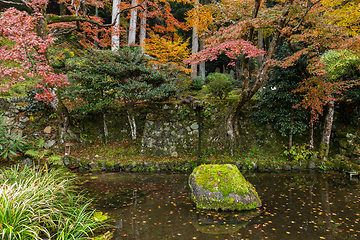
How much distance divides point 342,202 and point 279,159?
2947 mm

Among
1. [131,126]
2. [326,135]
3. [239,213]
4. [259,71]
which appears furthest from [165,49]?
[239,213]

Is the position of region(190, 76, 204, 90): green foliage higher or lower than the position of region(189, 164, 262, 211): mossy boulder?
higher

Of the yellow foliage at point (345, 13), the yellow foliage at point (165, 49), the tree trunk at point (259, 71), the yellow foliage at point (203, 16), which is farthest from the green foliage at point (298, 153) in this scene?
the yellow foliage at point (203, 16)

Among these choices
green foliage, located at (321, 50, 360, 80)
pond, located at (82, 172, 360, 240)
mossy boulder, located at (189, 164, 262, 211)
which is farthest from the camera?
green foliage, located at (321, 50, 360, 80)

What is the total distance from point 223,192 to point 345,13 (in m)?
8.24

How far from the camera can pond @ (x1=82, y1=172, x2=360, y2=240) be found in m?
3.20

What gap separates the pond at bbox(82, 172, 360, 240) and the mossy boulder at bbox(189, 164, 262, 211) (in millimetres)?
170

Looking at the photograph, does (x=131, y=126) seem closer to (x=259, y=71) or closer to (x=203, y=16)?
(x=259, y=71)

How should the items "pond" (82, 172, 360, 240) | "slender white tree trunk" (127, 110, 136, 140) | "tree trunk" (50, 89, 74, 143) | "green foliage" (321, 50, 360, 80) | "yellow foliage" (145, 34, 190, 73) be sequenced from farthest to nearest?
"yellow foliage" (145, 34, 190, 73), "slender white tree trunk" (127, 110, 136, 140), "tree trunk" (50, 89, 74, 143), "green foliage" (321, 50, 360, 80), "pond" (82, 172, 360, 240)

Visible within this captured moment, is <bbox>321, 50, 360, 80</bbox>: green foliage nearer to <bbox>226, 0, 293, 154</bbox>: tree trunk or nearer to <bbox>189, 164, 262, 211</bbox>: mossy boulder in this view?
<bbox>226, 0, 293, 154</bbox>: tree trunk

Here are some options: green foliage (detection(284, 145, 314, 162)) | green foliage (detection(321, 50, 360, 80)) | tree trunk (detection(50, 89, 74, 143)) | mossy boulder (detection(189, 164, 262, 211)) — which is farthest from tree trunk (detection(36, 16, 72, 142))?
green foliage (detection(321, 50, 360, 80))

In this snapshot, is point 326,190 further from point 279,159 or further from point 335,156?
point 335,156

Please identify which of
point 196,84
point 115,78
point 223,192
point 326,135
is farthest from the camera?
point 196,84

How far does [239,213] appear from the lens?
3.86 metres
